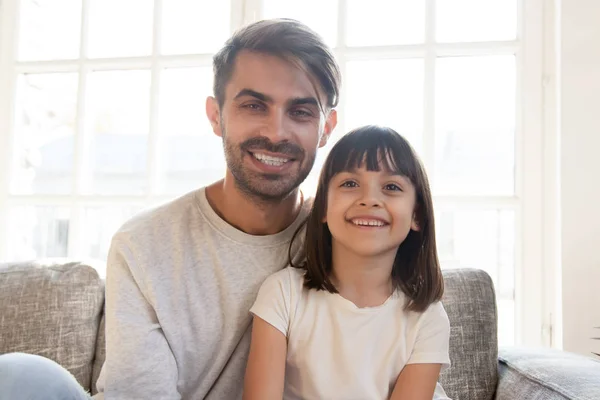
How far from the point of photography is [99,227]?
249 centimetres

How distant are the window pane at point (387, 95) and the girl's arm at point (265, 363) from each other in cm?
117

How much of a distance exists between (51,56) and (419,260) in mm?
1985

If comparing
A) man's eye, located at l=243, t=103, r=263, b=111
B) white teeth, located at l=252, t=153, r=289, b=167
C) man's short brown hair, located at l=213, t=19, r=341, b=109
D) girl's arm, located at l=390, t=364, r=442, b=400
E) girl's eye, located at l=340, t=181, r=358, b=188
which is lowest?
girl's arm, located at l=390, t=364, r=442, b=400

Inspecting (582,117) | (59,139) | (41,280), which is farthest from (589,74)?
(59,139)

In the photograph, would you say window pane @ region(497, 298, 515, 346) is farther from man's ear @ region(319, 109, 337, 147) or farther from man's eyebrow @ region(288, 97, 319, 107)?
man's eyebrow @ region(288, 97, 319, 107)

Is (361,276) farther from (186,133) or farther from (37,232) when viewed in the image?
(37,232)

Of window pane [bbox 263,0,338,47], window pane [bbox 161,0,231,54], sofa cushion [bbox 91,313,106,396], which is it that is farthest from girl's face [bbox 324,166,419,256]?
window pane [bbox 161,0,231,54]

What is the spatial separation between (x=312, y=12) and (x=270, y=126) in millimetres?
1196

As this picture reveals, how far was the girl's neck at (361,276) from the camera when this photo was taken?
4.40 ft

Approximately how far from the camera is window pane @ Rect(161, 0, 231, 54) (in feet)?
8.04

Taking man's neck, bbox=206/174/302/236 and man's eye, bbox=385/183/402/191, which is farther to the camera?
man's neck, bbox=206/174/302/236

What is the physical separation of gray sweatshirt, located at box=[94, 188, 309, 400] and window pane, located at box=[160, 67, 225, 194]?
3.44 feet

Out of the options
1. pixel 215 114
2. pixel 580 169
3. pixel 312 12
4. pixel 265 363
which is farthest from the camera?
pixel 312 12

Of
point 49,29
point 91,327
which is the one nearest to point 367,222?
point 91,327
